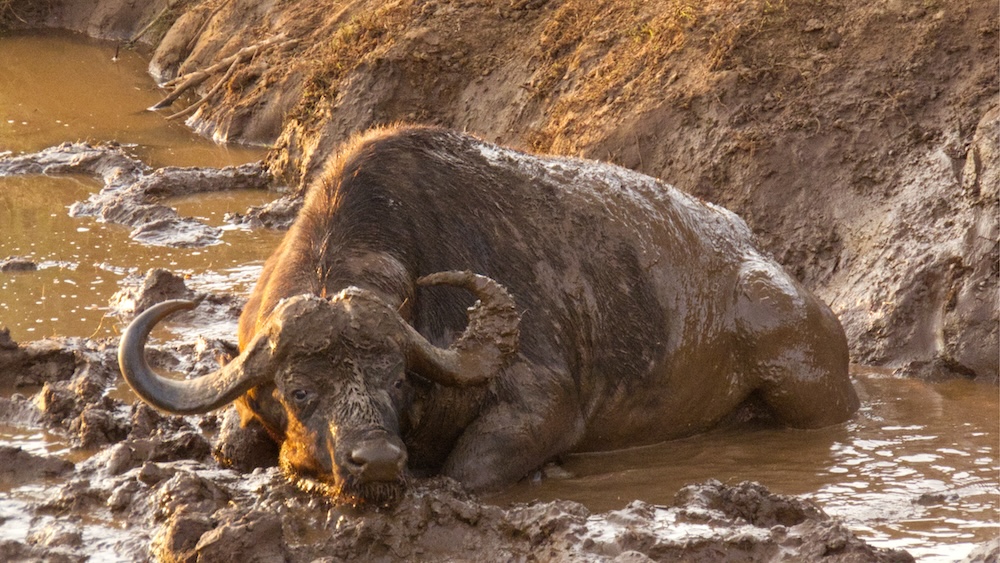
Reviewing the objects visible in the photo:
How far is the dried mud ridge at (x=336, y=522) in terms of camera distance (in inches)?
200

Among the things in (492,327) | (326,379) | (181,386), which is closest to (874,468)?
(492,327)

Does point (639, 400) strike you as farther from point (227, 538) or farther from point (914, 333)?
point (227, 538)

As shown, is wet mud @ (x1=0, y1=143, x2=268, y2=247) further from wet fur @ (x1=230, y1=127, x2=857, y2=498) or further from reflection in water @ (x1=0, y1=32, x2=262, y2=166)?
wet fur @ (x1=230, y1=127, x2=857, y2=498)

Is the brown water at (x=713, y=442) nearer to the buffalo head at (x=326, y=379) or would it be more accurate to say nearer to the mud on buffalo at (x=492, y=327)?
the mud on buffalo at (x=492, y=327)

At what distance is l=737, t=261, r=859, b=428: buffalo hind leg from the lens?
7414 mm

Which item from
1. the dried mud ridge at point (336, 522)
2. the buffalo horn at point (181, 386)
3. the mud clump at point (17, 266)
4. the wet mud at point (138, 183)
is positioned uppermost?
the wet mud at point (138, 183)

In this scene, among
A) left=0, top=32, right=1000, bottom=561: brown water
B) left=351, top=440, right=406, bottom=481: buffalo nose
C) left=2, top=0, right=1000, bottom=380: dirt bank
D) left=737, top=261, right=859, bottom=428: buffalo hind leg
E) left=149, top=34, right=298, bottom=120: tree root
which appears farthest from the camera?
left=149, top=34, right=298, bottom=120: tree root

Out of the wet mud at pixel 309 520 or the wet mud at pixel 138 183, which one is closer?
the wet mud at pixel 309 520

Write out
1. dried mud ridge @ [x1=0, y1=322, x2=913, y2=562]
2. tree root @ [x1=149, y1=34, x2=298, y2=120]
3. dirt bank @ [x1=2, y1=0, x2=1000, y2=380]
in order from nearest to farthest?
dried mud ridge @ [x1=0, y1=322, x2=913, y2=562] → dirt bank @ [x1=2, y1=0, x2=1000, y2=380] → tree root @ [x1=149, y1=34, x2=298, y2=120]

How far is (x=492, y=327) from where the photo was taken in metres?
5.95

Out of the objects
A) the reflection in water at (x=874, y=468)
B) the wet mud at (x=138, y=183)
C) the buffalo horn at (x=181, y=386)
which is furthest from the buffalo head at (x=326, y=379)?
the wet mud at (x=138, y=183)

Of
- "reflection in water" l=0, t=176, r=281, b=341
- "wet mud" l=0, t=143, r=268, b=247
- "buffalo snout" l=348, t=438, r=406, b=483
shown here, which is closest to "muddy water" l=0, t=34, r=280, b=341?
"reflection in water" l=0, t=176, r=281, b=341

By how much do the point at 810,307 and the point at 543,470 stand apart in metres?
1.91

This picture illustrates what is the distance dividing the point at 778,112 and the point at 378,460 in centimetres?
580
